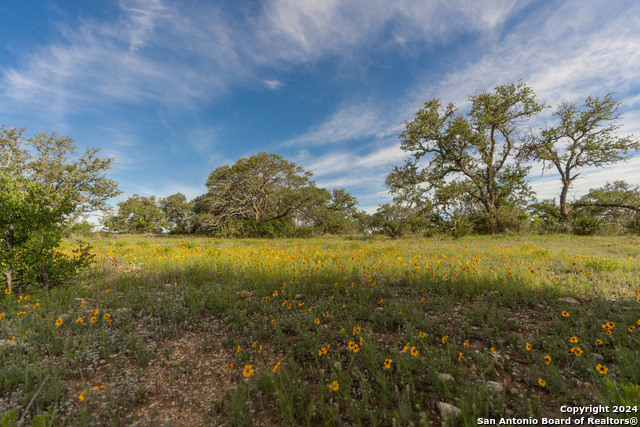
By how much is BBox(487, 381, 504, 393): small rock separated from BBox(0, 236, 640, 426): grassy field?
0.04 feet

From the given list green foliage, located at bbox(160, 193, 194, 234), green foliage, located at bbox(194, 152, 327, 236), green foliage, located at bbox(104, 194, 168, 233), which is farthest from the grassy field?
green foliage, located at bbox(160, 193, 194, 234)

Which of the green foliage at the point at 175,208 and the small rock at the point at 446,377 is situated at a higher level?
the green foliage at the point at 175,208

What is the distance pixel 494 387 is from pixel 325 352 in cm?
144

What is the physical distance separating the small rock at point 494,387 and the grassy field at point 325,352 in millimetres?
11

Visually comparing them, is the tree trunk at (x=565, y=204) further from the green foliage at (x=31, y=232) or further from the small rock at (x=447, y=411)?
the green foliage at (x=31, y=232)

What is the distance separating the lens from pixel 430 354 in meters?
2.45

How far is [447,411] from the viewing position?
1.84m

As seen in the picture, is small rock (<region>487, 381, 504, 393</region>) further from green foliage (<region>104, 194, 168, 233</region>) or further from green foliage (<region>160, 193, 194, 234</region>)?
green foliage (<region>160, 193, 194, 234</region>)

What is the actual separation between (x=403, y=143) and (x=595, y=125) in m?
13.1

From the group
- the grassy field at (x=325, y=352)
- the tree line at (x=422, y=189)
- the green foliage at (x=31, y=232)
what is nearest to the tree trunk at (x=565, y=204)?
the tree line at (x=422, y=189)

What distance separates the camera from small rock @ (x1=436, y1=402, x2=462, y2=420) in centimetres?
179

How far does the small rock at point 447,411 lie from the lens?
5.89ft

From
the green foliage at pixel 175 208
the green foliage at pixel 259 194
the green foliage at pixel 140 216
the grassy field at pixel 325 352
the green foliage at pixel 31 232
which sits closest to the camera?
the grassy field at pixel 325 352

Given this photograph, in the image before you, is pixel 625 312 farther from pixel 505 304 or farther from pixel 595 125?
pixel 595 125
